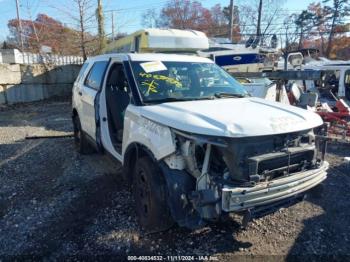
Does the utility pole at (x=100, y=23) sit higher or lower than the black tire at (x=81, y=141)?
higher

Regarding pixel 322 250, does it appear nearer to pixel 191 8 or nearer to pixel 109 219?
pixel 109 219

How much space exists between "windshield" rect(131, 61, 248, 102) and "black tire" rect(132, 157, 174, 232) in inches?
33.0

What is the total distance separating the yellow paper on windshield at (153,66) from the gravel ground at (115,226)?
178 centimetres

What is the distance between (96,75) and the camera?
511 centimetres

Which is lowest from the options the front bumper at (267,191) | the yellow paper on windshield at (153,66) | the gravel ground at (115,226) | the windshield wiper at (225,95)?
the gravel ground at (115,226)

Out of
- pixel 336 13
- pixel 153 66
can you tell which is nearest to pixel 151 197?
pixel 153 66

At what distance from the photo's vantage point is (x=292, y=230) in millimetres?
3500

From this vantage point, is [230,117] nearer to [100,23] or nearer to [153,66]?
[153,66]

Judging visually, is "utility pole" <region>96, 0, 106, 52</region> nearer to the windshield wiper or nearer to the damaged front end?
the windshield wiper

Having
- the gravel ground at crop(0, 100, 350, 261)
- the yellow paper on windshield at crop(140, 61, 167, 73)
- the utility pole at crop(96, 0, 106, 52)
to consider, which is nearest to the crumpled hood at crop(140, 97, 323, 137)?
the yellow paper on windshield at crop(140, 61, 167, 73)

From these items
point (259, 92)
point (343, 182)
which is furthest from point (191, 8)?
point (343, 182)

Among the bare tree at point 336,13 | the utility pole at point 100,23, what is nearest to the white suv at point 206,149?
the utility pole at point 100,23

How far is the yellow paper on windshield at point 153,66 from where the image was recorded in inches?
153

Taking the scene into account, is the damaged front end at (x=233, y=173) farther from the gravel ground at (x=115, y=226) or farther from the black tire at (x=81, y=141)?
the black tire at (x=81, y=141)
